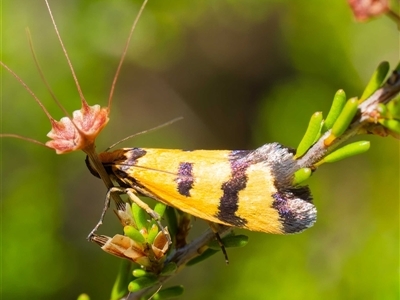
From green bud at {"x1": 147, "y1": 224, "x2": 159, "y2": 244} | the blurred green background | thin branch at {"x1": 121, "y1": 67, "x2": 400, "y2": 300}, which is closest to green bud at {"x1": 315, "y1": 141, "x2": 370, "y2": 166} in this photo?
thin branch at {"x1": 121, "y1": 67, "x2": 400, "y2": 300}

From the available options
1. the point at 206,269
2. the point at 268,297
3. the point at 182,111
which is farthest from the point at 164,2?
the point at 268,297

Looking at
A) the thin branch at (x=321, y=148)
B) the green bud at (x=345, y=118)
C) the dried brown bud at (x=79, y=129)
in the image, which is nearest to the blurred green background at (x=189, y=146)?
the thin branch at (x=321, y=148)

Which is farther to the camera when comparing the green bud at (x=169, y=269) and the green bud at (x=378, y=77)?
the green bud at (x=169, y=269)

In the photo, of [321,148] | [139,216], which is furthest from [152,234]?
[321,148]

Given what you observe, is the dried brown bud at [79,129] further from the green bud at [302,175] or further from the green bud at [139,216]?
the green bud at [302,175]

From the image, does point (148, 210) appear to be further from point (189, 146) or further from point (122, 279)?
point (189, 146)

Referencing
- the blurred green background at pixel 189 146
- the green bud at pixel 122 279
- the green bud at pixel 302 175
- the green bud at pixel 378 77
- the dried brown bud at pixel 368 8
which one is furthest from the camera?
the blurred green background at pixel 189 146

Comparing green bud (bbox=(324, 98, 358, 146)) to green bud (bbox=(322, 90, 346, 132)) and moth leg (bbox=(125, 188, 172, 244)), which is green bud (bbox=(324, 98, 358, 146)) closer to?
green bud (bbox=(322, 90, 346, 132))
